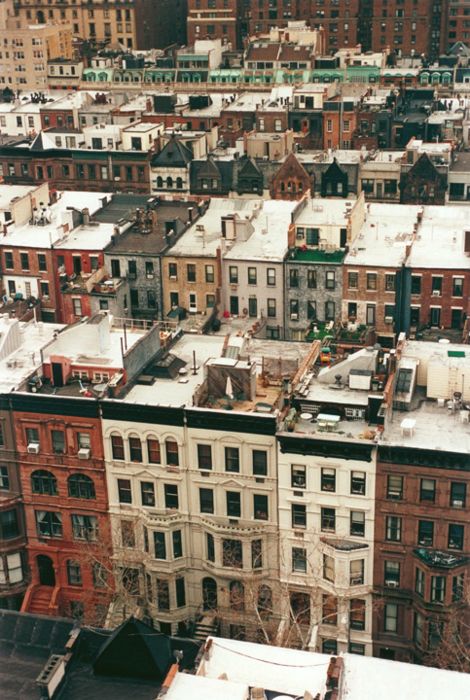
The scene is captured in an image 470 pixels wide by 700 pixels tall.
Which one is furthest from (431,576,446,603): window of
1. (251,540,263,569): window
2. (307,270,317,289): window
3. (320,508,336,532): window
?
(307,270,317,289): window

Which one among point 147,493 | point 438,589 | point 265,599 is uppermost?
point 147,493

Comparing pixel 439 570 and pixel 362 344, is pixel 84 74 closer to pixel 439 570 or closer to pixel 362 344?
pixel 362 344

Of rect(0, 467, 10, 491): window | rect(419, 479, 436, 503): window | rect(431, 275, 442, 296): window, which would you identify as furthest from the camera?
rect(431, 275, 442, 296): window

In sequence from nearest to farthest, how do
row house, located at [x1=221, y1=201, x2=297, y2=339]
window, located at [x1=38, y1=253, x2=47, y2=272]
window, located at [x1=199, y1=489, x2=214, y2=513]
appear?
window, located at [x1=199, y1=489, x2=214, y2=513], row house, located at [x1=221, y1=201, x2=297, y2=339], window, located at [x1=38, y1=253, x2=47, y2=272]

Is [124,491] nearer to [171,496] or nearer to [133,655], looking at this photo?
[171,496]

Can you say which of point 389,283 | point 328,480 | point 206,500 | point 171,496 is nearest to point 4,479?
point 171,496

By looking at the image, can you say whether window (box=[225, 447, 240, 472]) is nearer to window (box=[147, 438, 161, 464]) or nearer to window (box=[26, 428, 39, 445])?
window (box=[147, 438, 161, 464])
